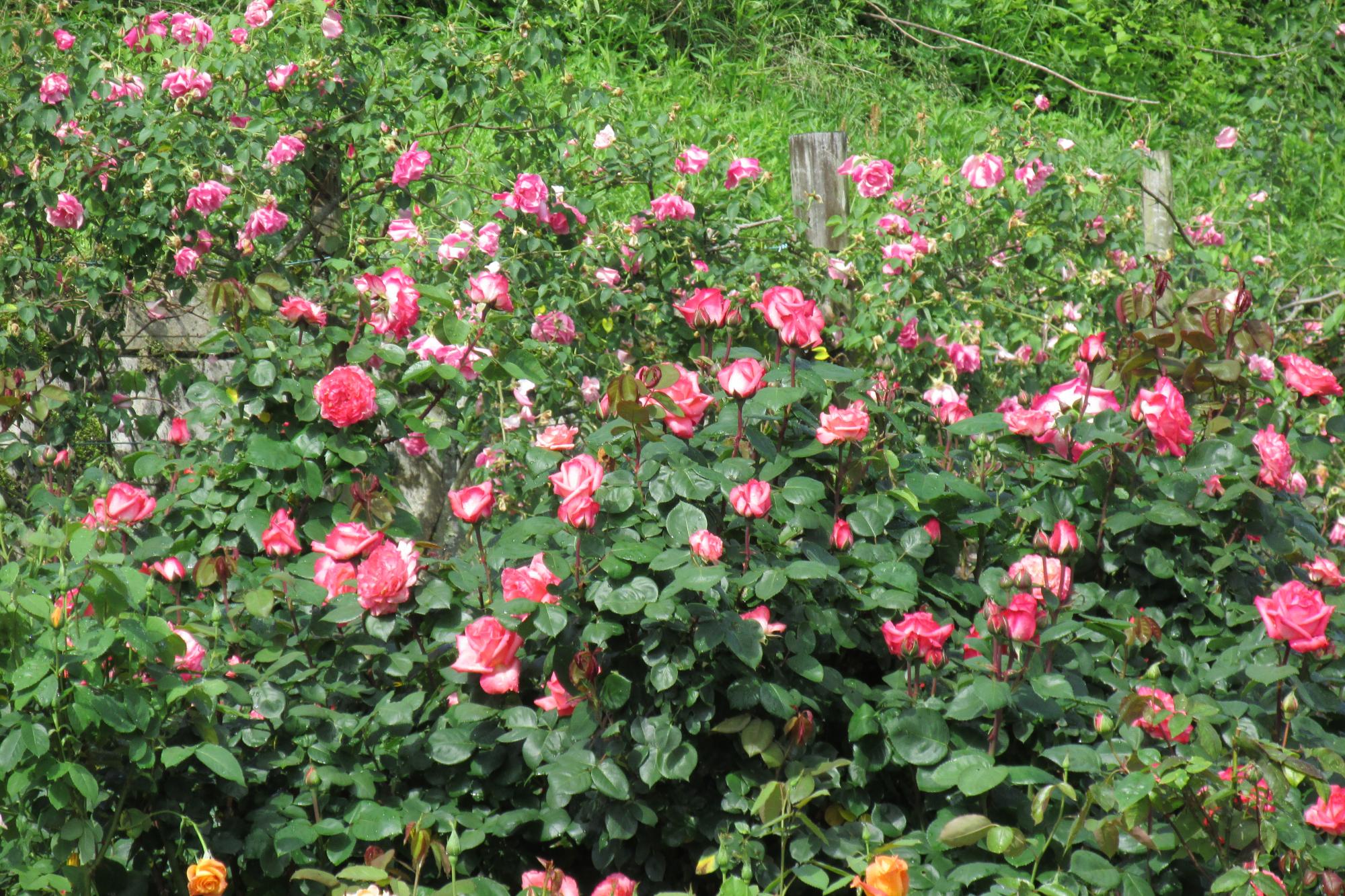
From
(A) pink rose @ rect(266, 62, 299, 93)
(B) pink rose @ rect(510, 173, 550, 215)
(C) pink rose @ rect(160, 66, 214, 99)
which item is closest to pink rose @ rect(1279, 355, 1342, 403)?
(B) pink rose @ rect(510, 173, 550, 215)

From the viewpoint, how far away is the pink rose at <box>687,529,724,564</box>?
4.73 feet

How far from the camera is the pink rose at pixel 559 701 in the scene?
1.54 metres

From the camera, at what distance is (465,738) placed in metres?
1.59

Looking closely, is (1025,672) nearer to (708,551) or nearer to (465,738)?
(708,551)

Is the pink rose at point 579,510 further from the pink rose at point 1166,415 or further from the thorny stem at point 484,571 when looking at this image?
the pink rose at point 1166,415

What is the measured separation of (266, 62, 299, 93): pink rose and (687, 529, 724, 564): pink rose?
5.56 feet

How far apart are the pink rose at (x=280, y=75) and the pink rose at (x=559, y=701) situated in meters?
1.65

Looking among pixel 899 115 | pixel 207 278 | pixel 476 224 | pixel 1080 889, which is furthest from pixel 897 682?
pixel 899 115

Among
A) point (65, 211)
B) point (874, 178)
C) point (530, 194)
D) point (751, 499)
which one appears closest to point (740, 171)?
point (874, 178)

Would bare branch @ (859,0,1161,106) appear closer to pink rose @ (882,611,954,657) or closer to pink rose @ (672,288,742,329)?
pink rose @ (672,288,742,329)

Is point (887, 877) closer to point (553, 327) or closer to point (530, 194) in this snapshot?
point (553, 327)

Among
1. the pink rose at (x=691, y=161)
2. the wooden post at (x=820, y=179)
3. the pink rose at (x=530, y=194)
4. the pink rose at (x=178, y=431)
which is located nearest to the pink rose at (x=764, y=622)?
the pink rose at (x=178, y=431)

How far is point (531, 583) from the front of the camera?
147 centimetres

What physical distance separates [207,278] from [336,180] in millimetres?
399
